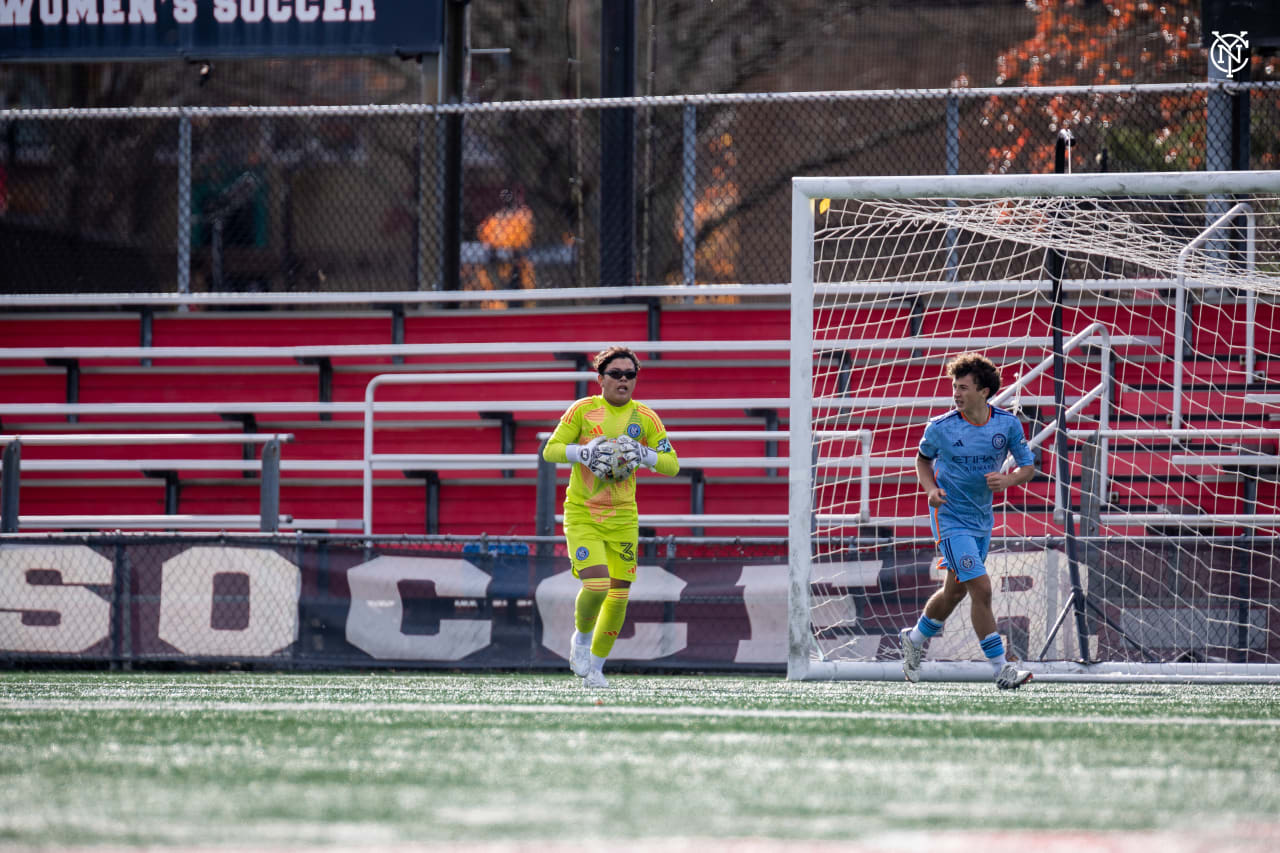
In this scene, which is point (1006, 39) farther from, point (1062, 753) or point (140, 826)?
point (140, 826)

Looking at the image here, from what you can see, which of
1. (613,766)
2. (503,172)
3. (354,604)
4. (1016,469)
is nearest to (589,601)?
(1016,469)

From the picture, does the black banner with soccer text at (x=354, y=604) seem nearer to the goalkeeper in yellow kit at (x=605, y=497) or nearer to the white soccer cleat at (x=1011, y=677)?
the goalkeeper in yellow kit at (x=605, y=497)

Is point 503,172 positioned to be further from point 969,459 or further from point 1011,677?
point 1011,677

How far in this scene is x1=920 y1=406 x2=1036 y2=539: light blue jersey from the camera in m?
7.78

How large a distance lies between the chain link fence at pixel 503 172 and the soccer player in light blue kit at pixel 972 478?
4.23m

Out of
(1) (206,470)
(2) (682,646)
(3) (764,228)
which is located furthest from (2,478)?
(3) (764,228)

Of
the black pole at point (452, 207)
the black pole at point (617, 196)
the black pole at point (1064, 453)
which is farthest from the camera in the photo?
the black pole at point (452, 207)

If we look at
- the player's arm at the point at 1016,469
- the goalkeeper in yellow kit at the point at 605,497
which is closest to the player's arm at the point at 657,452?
the goalkeeper in yellow kit at the point at 605,497

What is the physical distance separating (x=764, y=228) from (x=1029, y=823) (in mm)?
8694

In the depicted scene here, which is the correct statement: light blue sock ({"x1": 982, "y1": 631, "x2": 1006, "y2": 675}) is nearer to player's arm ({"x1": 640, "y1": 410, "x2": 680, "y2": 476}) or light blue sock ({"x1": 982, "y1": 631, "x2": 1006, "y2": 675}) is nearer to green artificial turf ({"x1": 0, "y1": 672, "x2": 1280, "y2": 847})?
green artificial turf ({"x1": 0, "y1": 672, "x2": 1280, "y2": 847})

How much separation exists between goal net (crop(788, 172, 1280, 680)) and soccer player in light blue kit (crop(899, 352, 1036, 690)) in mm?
312

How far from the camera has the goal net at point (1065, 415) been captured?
8148 millimetres

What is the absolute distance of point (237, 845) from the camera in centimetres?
344

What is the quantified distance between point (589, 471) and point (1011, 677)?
246 cm
